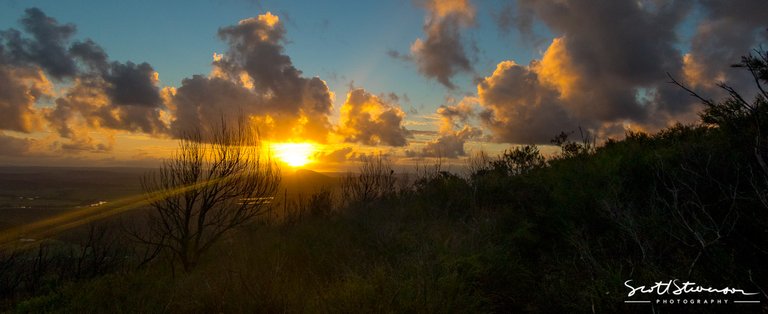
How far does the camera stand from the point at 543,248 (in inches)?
398

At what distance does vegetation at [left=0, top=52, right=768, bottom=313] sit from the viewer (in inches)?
245

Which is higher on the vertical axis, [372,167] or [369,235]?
[372,167]

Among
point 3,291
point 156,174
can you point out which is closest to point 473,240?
point 156,174

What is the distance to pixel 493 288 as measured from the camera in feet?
27.4

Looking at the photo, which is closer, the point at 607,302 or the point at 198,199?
→ the point at 607,302

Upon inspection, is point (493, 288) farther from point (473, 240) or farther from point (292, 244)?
point (292, 244)

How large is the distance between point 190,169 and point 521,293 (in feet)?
55.2

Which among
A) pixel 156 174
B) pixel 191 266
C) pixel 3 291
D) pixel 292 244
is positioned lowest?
pixel 3 291
